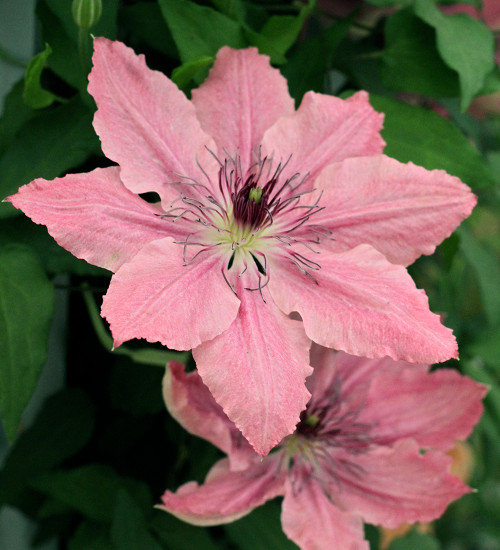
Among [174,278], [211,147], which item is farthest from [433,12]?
[174,278]

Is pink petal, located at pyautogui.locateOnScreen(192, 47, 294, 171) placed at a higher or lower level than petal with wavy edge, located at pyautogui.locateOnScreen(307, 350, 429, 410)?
higher

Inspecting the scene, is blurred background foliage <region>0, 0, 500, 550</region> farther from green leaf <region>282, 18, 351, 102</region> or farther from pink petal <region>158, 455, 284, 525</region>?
pink petal <region>158, 455, 284, 525</region>

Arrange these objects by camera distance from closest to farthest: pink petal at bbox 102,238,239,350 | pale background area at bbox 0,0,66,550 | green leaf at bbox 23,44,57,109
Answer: pink petal at bbox 102,238,239,350, green leaf at bbox 23,44,57,109, pale background area at bbox 0,0,66,550

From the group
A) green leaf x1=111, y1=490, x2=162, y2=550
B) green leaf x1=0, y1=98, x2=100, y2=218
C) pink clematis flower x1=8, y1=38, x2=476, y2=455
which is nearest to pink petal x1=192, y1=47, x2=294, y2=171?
pink clematis flower x1=8, y1=38, x2=476, y2=455

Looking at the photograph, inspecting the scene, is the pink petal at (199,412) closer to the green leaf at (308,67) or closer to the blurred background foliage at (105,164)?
the blurred background foliage at (105,164)

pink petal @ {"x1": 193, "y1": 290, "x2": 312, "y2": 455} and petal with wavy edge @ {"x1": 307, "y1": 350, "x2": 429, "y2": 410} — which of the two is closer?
pink petal @ {"x1": 193, "y1": 290, "x2": 312, "y2": 455}

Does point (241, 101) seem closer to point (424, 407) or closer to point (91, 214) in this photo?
point (91, 214)

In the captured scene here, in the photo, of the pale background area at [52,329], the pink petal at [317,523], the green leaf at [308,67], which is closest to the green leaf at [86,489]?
the pale background area at [52,329]

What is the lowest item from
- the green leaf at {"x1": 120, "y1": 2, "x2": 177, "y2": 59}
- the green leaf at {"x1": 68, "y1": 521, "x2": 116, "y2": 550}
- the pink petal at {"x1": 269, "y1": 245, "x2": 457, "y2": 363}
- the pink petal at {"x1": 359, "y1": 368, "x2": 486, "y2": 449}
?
the green leaf at {"x1": 68, "y1": 521, "x2": 116, "y2": 550}

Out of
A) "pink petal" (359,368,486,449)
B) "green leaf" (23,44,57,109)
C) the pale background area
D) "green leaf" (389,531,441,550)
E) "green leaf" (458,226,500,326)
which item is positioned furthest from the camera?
"green leaf" (389,531,441,550)
